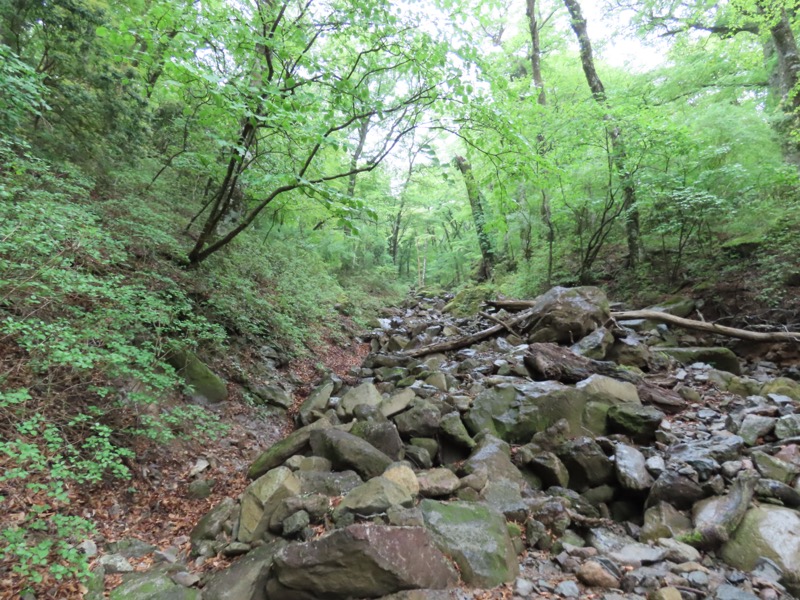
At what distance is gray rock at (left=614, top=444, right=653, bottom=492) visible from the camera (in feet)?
14.2

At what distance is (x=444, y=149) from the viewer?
101ft

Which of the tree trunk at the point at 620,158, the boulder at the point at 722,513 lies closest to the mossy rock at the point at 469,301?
the tree trunk at the point at 620,158

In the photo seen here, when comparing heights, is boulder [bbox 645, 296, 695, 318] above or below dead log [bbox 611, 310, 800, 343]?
above

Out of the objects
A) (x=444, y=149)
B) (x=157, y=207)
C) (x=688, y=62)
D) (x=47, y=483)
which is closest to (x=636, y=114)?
(x=688, y=62)

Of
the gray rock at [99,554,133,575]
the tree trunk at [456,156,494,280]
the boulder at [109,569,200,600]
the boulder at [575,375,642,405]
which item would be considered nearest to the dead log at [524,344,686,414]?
the boulder at [575,375,642,405]

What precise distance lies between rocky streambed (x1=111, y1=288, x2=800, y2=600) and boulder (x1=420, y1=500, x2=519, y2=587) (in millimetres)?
15

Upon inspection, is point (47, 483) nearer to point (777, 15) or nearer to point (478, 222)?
point (777, 15)

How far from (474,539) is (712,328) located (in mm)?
7051

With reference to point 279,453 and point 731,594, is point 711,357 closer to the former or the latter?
point 731,594

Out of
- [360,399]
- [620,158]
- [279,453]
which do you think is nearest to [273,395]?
[360,399]

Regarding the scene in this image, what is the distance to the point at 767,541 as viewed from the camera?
3.31 meters

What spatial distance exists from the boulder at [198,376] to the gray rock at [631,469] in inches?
228

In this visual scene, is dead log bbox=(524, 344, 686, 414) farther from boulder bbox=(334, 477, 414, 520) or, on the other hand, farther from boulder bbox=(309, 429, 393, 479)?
Result: boulder bbox=(334, 477, 414, 520)

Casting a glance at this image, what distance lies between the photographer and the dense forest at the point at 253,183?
3.98 m
